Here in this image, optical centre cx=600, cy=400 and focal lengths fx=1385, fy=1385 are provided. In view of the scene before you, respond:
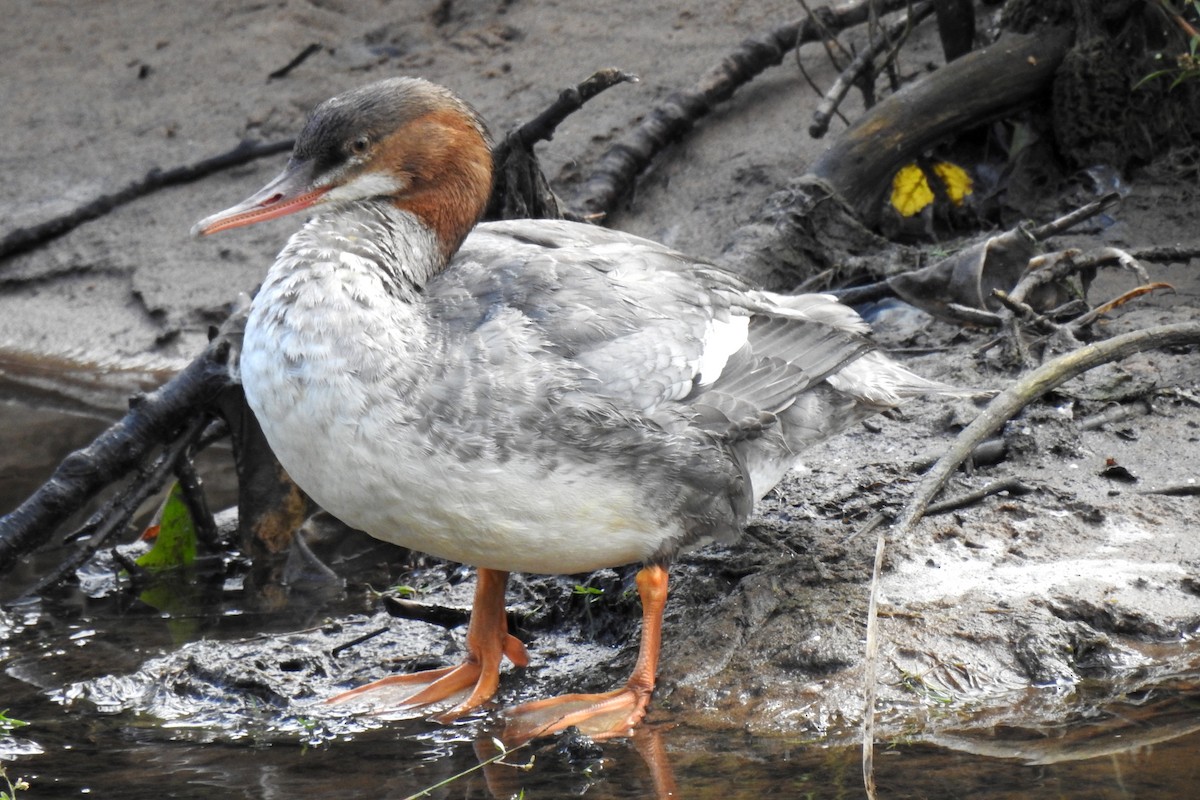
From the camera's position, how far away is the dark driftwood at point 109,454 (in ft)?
14.9

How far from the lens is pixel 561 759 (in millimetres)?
3230

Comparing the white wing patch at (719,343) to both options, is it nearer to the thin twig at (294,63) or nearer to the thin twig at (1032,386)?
the thin twig at (1032,386)

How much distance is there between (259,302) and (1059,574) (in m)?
2.22

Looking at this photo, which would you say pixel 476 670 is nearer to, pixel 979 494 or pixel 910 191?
pixel 979 494

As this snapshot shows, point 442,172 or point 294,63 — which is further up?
point 294,63

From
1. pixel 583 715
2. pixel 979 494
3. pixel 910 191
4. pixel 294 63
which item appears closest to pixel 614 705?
pixel 583 715

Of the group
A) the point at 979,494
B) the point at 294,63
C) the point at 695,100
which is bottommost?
the point at 979,494

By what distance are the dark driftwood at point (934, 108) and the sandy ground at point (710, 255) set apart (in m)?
0.73

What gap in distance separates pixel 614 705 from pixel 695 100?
14.6 feet

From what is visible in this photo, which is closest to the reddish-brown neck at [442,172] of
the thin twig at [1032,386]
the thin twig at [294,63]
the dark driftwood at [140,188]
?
the thin twig at [1032,386]

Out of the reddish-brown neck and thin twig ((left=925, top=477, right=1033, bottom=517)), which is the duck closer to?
the reddish-brown neck

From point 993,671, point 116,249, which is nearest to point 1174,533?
point 993,671

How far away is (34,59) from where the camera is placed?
9266 mm

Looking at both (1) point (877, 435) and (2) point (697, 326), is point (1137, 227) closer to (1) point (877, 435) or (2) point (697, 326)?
(1) point (877, 435)
